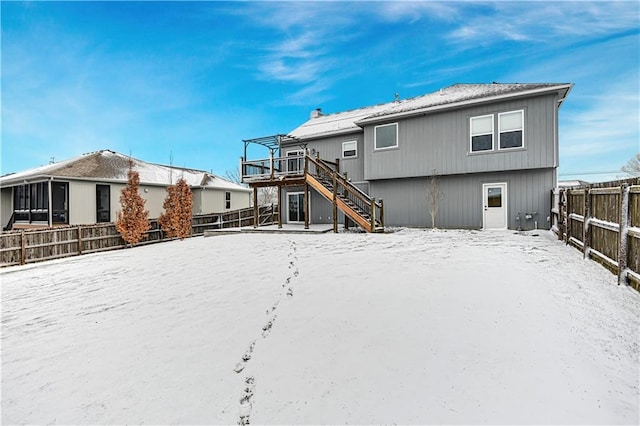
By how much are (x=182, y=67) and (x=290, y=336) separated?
68.5 feet

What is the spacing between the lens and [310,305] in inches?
169

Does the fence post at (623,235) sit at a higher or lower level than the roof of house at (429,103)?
lower

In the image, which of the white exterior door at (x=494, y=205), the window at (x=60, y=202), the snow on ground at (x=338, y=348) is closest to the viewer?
the snow on ground at (x=338, y=348)

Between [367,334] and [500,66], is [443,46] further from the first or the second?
[367,334]

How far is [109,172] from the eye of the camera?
1727cm

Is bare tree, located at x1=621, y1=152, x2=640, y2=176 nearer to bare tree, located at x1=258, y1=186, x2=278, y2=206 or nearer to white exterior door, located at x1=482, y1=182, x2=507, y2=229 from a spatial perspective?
white exterior door, located at x1=482, y1=182, x2=507, y2=229

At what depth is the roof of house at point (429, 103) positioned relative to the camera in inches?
419

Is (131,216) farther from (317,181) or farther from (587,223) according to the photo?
(587,223)

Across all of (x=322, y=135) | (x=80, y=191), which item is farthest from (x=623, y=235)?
(x=80, y=191)

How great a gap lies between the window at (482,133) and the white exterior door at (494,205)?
4.87 feet

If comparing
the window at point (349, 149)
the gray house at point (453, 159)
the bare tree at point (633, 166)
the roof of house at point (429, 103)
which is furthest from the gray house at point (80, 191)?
the bare tree at point (633, 166)

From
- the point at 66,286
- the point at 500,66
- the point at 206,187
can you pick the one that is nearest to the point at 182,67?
the point at 206,187

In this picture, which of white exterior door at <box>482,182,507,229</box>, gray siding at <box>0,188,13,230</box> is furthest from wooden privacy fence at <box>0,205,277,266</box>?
white exterior door at <box>482,182,507,229</box>

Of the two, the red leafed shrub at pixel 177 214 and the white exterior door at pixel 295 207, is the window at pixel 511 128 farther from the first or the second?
the red leafed shrub at pixel 177 214
